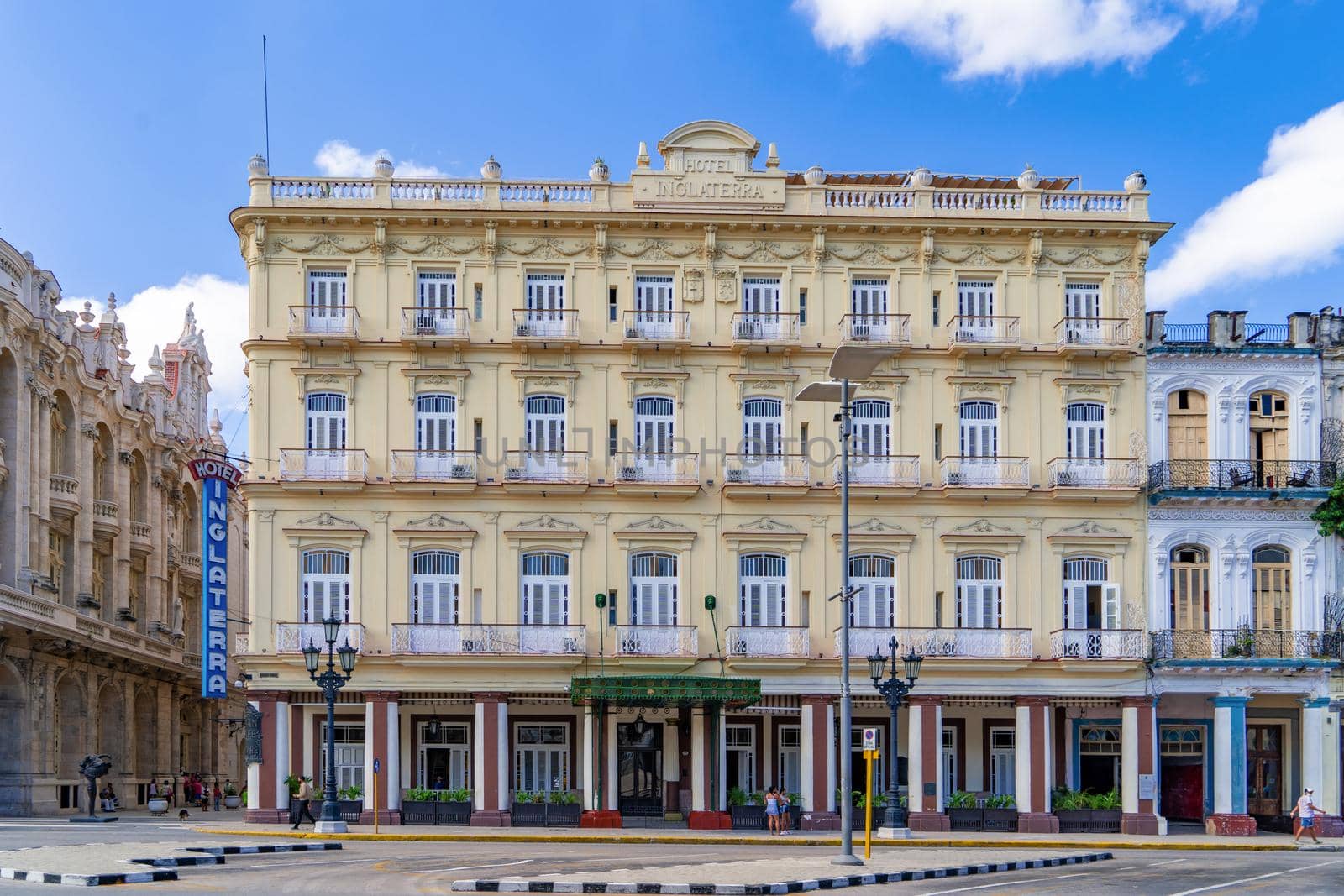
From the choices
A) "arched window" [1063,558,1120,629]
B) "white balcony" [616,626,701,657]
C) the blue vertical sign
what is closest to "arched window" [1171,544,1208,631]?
"arched window" [1063,558,1120,629]

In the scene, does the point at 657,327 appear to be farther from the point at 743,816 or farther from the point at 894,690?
the point at 743,816

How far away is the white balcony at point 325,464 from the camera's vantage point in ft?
133

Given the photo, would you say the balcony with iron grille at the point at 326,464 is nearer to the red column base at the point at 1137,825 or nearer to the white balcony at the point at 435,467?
the white balcony at the point at 435,467

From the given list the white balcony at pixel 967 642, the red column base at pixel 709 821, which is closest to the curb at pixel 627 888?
the red column base at pixel 709 821

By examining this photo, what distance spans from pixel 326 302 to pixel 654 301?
8535 mm

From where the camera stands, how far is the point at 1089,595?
41.9 meters

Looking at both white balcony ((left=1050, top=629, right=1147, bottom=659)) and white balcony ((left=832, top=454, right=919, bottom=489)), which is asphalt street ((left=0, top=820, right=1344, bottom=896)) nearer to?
white balcony ((left=1050, top=629, right=1147, bottom=659))

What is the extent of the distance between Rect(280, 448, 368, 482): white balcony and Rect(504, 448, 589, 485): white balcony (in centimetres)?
372

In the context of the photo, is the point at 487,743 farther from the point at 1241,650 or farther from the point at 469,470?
the point at 1241,650

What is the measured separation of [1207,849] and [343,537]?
2224 centimetres

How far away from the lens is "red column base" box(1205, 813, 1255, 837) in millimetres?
40625

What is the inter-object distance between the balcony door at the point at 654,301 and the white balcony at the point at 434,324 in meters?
4.47

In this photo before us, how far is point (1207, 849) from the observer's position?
37094mm

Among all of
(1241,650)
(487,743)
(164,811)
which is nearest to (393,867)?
(487,743)
